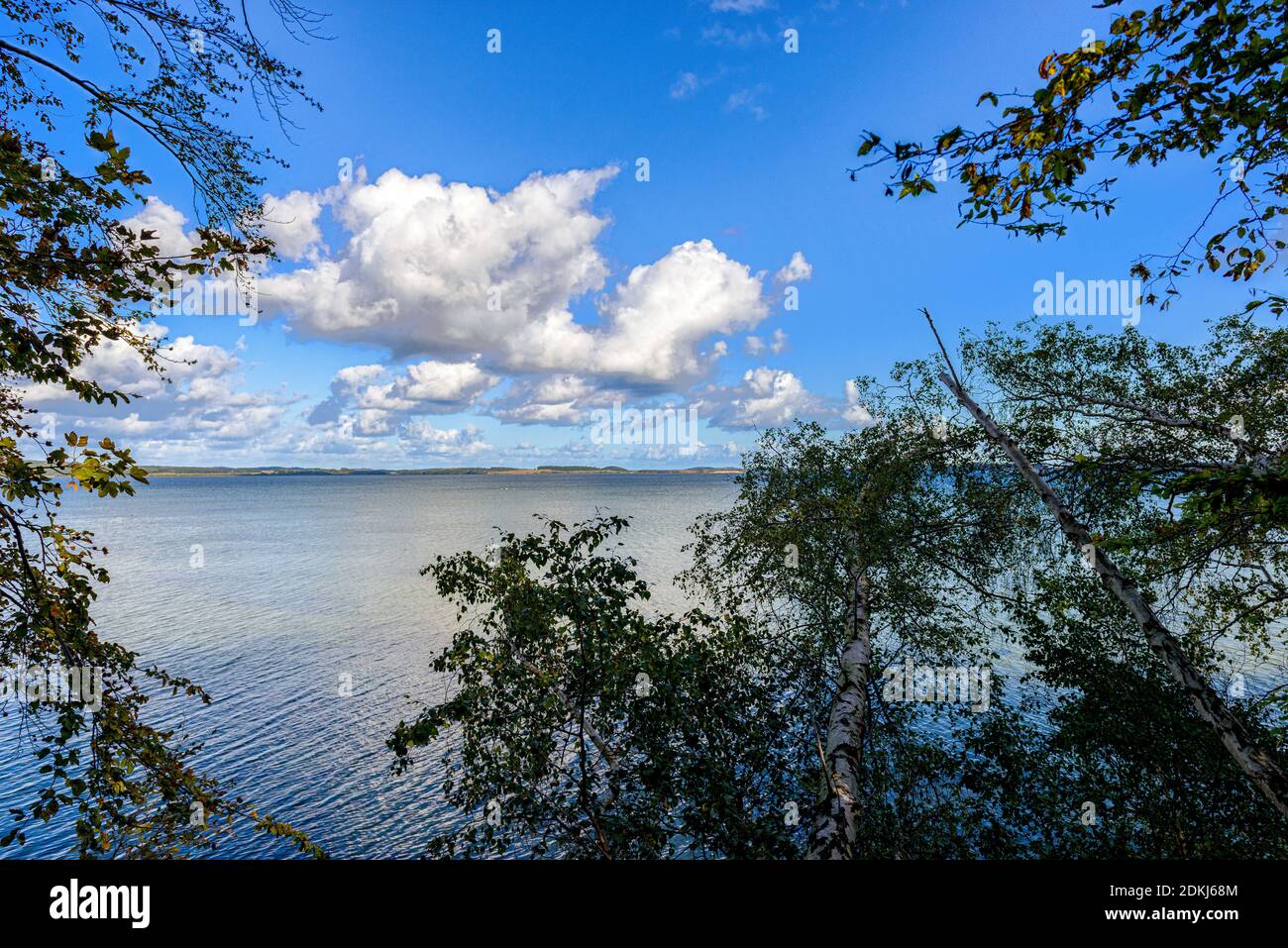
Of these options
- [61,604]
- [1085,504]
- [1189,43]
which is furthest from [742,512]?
[61,604]

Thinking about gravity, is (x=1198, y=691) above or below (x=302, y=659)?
above

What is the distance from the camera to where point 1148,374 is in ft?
47.3

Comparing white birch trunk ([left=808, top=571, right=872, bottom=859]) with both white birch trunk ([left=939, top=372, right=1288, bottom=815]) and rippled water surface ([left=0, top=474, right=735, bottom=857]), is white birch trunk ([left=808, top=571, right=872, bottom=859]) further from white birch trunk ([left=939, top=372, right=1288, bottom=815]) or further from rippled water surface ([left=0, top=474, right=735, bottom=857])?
rippled water surface ([left=0, top=474, right=735, bottom=857])

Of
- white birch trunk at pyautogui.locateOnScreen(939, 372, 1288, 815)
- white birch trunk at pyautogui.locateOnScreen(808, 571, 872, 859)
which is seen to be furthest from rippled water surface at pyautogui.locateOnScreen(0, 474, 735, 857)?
white birch trunk at pyautogui.locateOnScreen(939, 372, 1288, 815)

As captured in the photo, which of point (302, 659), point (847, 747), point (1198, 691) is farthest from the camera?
point (302, 659)

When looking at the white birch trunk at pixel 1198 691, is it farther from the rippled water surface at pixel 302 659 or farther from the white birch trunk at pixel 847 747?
the rippled water surface at pixel 302 659

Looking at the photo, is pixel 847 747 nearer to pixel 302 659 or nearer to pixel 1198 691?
pixel 1198 691

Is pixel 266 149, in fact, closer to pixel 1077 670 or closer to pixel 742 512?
pixel 742 512

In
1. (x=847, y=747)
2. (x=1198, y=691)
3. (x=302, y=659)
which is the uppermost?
(x=1198, y=691)

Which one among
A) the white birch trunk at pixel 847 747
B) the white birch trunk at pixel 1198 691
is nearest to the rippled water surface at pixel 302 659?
the white birch trunk at pixel 847 747

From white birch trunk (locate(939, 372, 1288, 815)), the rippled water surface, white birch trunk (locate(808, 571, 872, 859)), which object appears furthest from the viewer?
the rippled water surface

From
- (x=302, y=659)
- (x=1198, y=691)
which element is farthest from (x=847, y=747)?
(x=302, y=659)
